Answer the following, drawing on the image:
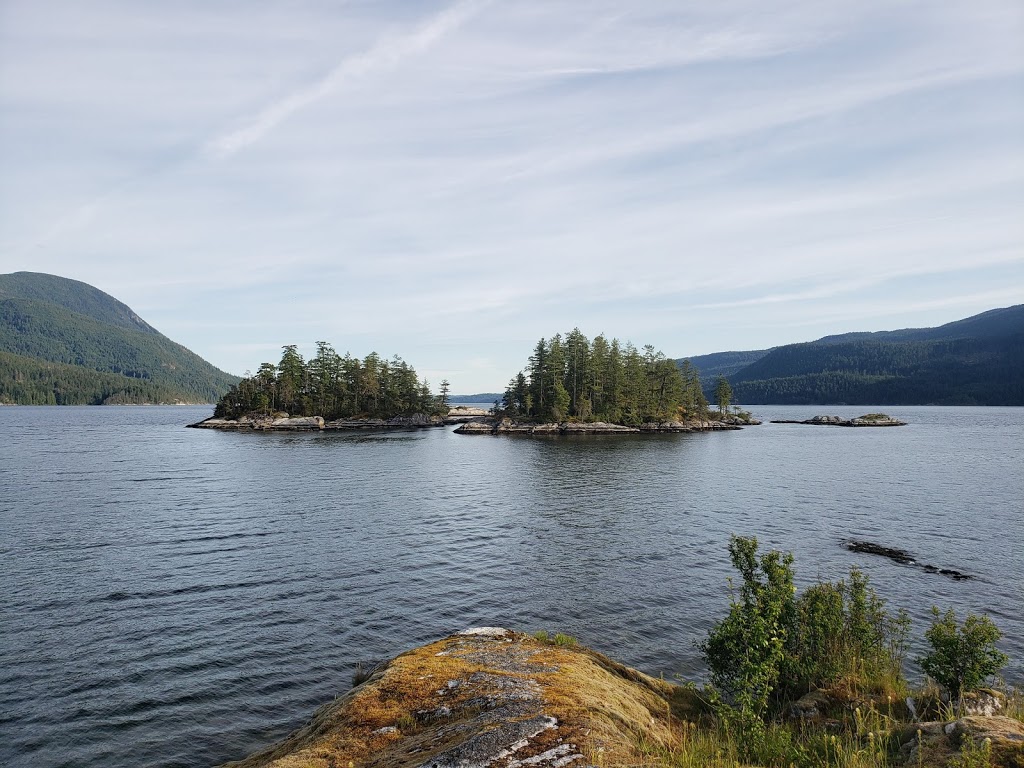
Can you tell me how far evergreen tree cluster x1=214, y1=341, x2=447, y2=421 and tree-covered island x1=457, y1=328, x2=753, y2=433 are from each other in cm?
3818

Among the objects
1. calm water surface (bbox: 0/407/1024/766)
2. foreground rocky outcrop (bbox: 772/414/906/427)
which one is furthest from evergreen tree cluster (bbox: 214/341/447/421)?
foreground rocky outcrop (bbox: 772/414/906/427)

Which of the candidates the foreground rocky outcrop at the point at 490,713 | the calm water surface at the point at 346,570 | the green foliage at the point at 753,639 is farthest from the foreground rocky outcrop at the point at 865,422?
the foreground rocky outcrop at the point at 490,713

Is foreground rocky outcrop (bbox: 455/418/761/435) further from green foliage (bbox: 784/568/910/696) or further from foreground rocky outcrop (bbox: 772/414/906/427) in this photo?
green foliage (bbox: 784/568/910/696)

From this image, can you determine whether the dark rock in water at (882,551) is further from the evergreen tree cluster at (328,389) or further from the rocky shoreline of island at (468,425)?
the evergreen tree cluster at (328,389)

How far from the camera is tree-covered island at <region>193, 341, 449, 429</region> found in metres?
165

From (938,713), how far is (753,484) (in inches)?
2031

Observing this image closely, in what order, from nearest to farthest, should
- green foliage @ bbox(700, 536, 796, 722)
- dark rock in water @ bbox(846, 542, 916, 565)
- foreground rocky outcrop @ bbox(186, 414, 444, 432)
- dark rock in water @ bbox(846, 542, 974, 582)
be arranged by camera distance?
1. green foliage @ bbox(700, 536, 796, 722)
2. dark rock in water @ bbox(846, 542, 974, 582)
3. dark rock in water @ bbox(846, 542, 916, 565)
4. foreground rocky outcrop @ bbox(186, 414, 444, 432)

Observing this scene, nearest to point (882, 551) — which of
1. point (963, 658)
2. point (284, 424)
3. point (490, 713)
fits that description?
point (963, 658)

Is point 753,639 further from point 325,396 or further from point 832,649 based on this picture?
point 325,396

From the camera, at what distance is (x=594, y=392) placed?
152 metres

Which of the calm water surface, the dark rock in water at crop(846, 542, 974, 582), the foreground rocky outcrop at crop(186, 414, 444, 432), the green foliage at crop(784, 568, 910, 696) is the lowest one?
the dark rock in water at crop(846, 542, 974, 582)

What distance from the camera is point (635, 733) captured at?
1032 centimetres

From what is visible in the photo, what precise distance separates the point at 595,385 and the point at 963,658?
136325 millimetres

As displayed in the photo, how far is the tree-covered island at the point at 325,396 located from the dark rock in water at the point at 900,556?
150m
